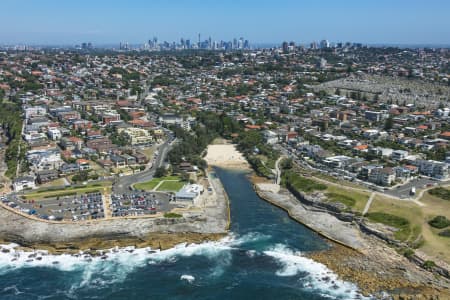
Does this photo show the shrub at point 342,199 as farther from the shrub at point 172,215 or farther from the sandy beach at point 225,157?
the sandy beach at point 225,157

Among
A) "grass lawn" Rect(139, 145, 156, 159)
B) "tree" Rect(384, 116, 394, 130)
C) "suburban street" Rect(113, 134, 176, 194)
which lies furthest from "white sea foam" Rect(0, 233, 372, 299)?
"tree" Rect(384, 116, 394, 130)

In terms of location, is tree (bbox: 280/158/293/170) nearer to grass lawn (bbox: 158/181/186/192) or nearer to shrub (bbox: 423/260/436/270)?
grass lawn (bbox: 158/181/186/192)

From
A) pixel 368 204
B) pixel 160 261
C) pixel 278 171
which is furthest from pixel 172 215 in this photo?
pixel 278 171

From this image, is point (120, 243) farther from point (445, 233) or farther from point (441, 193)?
point (441, 193)

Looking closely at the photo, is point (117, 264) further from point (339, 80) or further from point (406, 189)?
point (339, 80)


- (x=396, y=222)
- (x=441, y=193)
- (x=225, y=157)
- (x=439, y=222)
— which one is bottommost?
(x=225, y=157)

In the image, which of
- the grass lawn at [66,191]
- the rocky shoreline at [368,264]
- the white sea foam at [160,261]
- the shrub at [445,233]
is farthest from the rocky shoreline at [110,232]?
the shrub at [445,233]

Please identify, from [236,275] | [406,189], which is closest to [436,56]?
[406,189]

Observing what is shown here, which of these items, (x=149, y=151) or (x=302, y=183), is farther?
(x=149, y=151)
